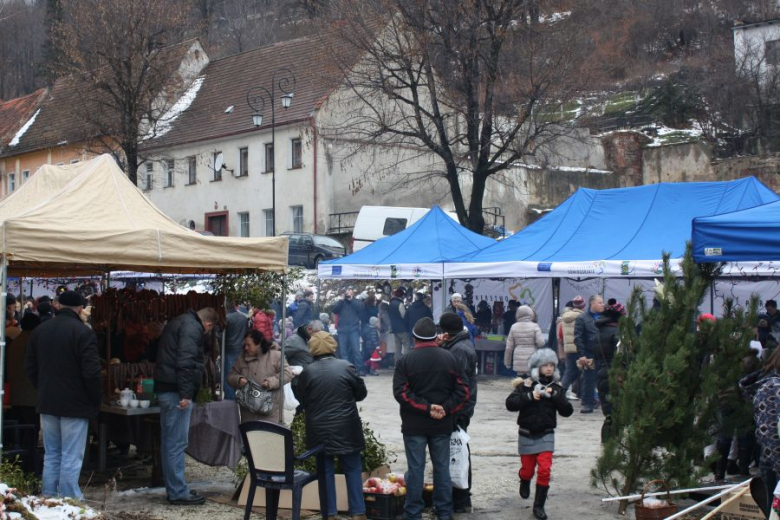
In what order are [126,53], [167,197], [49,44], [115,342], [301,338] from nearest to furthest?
1. [115,342]
2. [301,338]
3. [126,53]
4. [167,197]
5. [49,44]

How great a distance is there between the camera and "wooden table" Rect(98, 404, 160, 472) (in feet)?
29.2

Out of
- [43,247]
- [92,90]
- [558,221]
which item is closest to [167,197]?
[92,90]

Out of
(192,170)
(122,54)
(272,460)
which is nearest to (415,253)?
(272,460)

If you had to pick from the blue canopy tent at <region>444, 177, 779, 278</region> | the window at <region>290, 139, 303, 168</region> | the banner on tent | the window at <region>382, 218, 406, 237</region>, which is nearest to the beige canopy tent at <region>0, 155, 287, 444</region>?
the blue canopy tent at <region>444, 177, 779, 278</region>

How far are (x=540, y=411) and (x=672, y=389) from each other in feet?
3.67

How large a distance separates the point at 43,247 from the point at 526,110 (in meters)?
16.8

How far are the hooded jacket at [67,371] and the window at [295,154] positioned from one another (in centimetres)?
3244

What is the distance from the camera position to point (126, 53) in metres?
33.0

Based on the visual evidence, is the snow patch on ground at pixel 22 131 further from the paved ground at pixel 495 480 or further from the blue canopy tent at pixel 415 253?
the paved ground at pixel 495 480

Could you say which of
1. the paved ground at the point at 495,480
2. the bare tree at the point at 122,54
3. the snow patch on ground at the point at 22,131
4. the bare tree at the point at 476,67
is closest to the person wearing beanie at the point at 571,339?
the paved ground at the point at 495,480

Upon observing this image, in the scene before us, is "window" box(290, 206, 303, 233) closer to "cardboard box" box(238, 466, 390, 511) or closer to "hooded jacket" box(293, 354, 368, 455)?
"cardboard box" box(238, 466, 390, 511)

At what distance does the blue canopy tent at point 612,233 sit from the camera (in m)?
15.7

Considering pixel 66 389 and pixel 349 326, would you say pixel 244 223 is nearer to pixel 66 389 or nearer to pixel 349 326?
pixel 349 326

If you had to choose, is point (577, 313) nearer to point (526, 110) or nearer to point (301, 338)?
point (301, 338)
